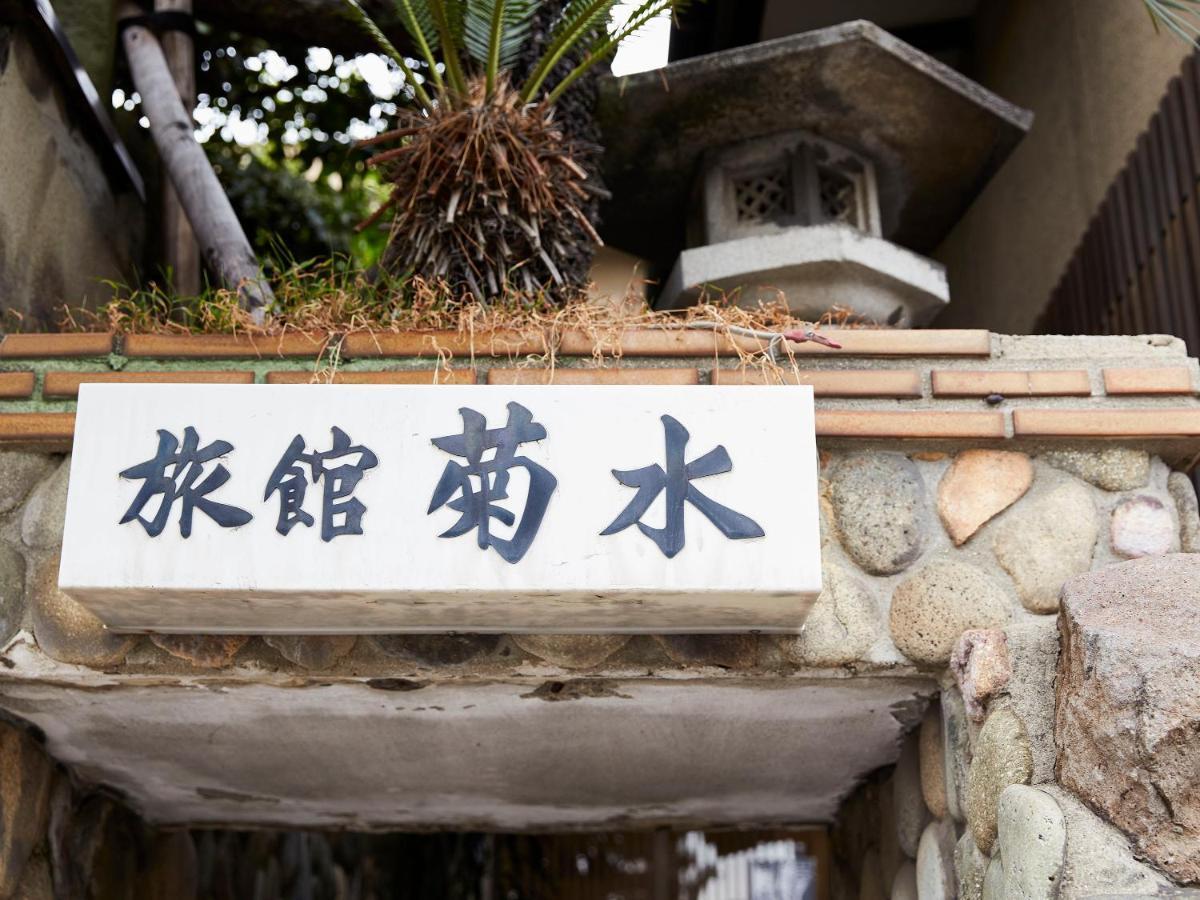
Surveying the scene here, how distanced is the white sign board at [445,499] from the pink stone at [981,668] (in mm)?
352

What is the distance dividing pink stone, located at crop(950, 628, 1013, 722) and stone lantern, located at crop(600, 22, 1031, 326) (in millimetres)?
1432

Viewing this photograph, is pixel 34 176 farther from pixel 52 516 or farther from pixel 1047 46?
pixel 1047 46

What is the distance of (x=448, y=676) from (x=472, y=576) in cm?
40

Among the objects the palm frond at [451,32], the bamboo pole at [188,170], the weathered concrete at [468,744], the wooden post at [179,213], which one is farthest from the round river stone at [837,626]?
the wooden post at [179,213]

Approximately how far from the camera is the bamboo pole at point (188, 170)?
3570 mm

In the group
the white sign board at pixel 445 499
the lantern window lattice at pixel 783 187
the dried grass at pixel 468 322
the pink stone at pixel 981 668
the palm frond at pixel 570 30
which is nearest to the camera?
the white sign board at pixel 445 499

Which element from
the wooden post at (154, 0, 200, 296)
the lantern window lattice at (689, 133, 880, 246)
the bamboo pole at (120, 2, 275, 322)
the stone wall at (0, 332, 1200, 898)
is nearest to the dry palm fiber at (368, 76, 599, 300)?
the bamboo pole at (120, 2, 275, 322)

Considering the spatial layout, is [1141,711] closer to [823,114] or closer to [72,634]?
[72,634]

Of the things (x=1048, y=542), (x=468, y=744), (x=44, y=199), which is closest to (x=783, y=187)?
(x=1048, y=542)

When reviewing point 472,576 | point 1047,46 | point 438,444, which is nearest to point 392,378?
point 438,444

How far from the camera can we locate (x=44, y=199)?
11.3 feet

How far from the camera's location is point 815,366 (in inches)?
99.9

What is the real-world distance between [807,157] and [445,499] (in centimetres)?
208

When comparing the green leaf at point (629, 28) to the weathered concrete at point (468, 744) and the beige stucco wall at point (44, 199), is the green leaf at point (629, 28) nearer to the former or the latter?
the beige stucco wall at point (44, 199)
